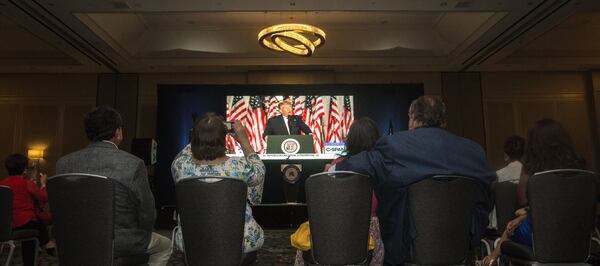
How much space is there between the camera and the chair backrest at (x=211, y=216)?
198cm

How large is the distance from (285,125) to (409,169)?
6.35m

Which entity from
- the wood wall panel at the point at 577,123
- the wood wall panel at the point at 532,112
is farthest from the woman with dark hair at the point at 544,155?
the wood wall panel at the point at 577,123

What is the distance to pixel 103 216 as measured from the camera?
6.49 ft

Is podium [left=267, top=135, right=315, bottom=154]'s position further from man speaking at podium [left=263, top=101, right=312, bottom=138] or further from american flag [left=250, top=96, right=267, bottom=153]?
american flag [left=250, top=96, right=267, bottom=153]

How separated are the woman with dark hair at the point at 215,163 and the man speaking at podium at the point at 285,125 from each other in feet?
19.4

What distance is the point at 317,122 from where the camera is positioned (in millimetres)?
8562

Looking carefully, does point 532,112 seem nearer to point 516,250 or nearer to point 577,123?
point 577,123

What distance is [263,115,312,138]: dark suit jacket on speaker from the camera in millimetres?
8188

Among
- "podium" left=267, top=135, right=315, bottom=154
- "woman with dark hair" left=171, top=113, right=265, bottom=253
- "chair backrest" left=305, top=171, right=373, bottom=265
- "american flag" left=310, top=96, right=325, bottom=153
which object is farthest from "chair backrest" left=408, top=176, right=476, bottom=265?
"american flag" left=310, top=96, right=325, bottom=153

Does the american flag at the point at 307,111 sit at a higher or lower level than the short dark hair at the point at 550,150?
higher

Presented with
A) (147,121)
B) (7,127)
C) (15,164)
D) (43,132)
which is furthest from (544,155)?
(7,127)

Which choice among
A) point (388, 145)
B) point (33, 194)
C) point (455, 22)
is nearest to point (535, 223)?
point (388, 145)

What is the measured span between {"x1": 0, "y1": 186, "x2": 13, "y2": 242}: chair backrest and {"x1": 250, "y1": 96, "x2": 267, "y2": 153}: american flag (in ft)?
18.0

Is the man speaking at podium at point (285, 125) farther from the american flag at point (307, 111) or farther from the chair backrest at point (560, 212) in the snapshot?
the chair backrest at point (560, 212)
